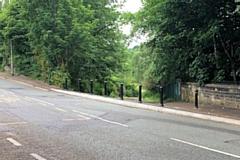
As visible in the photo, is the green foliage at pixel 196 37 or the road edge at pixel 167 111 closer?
the road edge at pixel 167 111

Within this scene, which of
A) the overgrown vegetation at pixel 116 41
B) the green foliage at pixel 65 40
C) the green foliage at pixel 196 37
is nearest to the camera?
the green foliage at pixel 196 37

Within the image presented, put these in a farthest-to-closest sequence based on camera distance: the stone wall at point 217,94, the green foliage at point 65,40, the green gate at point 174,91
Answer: the green foliage at point 65,40, the green gate at point 174,91, the stone wall at point 217,94

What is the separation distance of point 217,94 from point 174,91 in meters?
4.88

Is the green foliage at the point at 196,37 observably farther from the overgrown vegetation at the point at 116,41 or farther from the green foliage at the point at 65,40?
the green foliage at the point at 65,40

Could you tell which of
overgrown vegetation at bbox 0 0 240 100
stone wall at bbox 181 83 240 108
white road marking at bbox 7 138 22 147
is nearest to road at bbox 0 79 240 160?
white road marking at bbox 7 138 22 147

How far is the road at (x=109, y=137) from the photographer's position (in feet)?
23.2

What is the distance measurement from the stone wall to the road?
3.75 m

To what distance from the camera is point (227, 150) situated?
7.69 metres

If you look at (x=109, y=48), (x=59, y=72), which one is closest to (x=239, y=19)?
(x=59, y=72)

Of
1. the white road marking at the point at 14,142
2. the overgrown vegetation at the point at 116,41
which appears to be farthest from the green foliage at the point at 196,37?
the white road marking at the point at 14,142

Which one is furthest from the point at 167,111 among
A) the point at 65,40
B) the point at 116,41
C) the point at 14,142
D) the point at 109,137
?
the point at 116,41

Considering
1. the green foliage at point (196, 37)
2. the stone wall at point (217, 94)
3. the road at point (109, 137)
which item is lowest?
the road at point (109, 137)

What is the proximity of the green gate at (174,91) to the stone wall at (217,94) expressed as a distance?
84 centimetres

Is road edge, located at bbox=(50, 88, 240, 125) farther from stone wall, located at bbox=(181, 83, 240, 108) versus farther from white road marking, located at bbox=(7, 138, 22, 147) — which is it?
white road marking, located at bbox=(7, 138, 22, 147)
